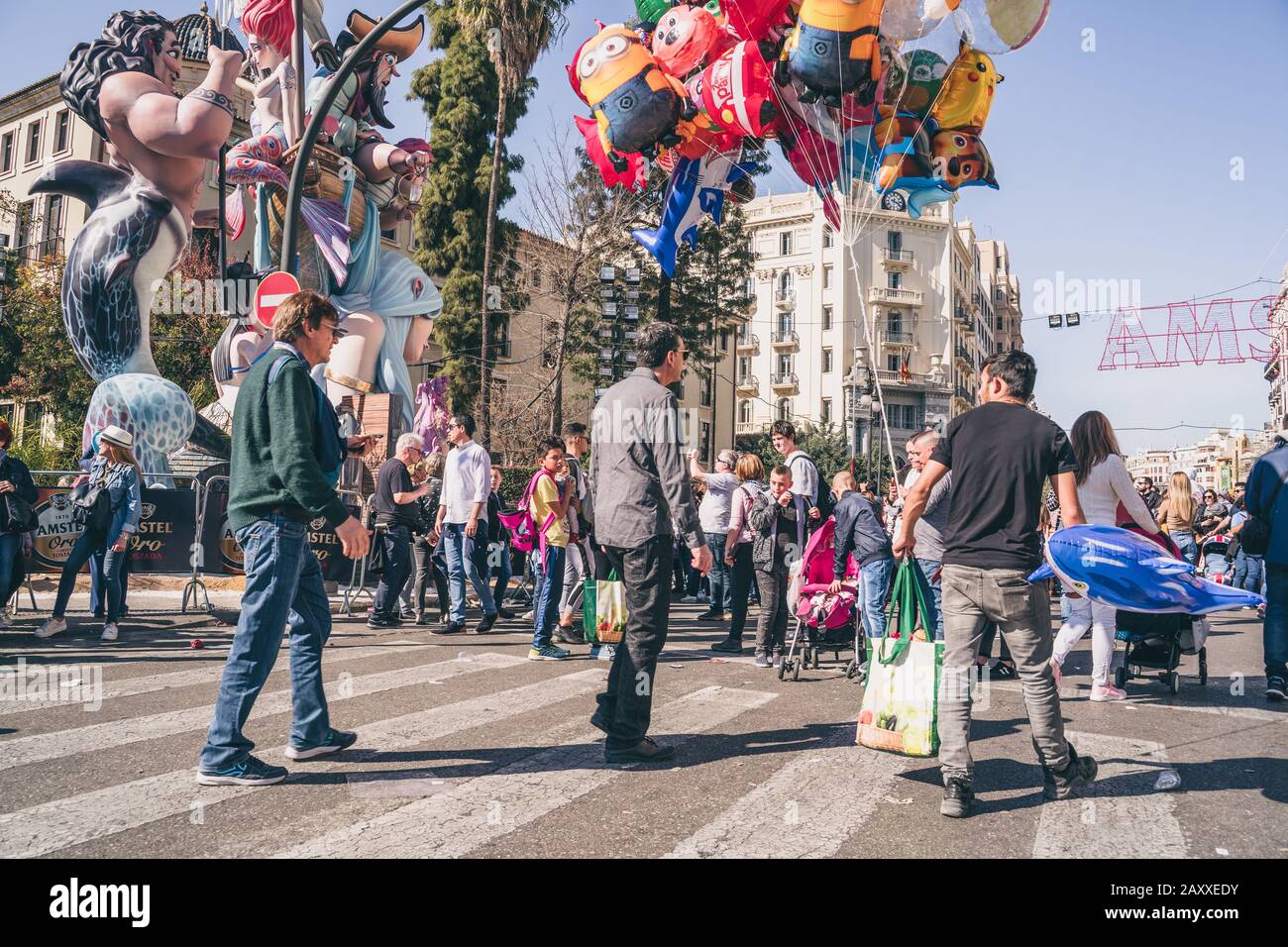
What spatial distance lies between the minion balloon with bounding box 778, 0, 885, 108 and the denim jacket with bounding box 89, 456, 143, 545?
26.8ft

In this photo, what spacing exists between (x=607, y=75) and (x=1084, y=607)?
315 inches

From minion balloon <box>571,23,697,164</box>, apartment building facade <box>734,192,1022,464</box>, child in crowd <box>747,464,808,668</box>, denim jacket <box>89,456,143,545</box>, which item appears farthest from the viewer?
apartment building facade <box>734,192,1022,464</box>

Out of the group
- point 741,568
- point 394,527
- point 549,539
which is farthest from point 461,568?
point 741,568

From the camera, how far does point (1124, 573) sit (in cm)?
438

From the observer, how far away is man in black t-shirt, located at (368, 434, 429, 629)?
9.88m

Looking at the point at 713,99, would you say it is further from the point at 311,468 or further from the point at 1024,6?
the point at 311,468

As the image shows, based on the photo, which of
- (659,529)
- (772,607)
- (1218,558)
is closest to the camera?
(659,529)

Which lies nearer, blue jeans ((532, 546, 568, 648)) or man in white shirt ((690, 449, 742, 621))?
blue jeans ((532, 546, 568, 648))

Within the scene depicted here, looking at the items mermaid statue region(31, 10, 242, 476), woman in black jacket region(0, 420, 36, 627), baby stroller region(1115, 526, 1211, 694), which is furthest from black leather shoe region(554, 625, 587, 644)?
mermaid statue region(31, 10, 242, 476)

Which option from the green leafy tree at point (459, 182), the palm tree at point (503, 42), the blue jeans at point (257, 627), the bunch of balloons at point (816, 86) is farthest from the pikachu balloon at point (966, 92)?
the green leafy tree at point (459, 182)

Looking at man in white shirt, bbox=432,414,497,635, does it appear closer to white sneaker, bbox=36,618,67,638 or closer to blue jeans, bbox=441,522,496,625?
blue jeans, bbox=441,522,496,625

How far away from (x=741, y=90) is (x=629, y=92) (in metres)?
1.37

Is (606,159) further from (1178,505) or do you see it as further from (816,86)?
(1178,505)
